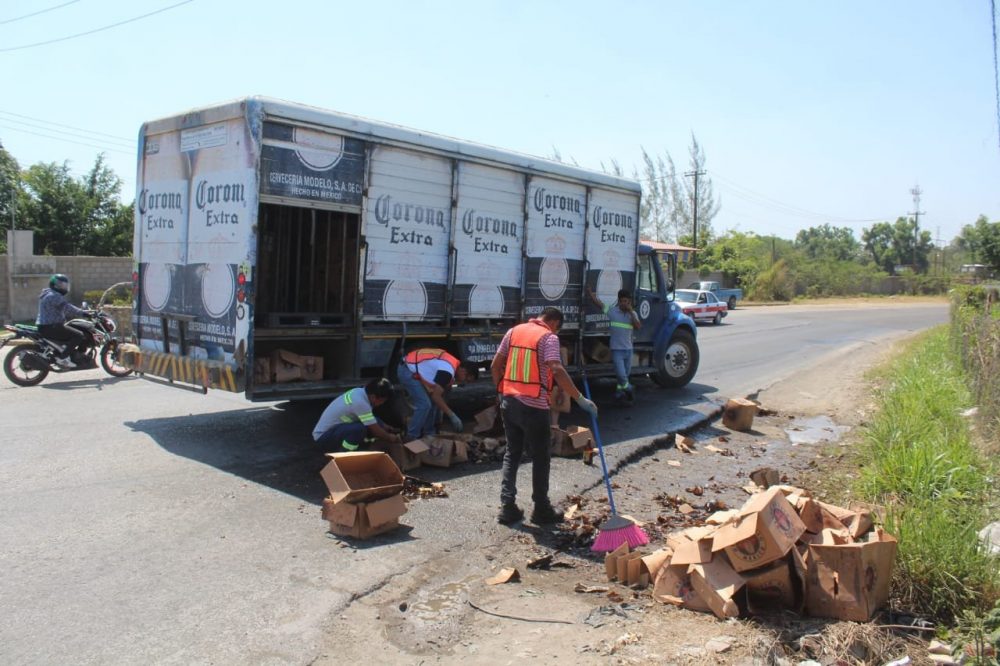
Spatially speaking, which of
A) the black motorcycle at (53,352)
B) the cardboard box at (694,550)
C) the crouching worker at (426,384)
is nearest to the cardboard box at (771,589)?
the cardboard box at (694,550)

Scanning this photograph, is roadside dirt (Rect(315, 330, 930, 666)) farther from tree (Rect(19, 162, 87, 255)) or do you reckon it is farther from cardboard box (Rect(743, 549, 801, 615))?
tree (Rect(19, 162, 87, 255))

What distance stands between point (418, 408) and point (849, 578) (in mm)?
4383

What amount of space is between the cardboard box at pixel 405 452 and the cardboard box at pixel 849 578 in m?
3.52

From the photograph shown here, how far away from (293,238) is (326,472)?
427 centimetres

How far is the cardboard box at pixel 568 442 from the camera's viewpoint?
308 inches

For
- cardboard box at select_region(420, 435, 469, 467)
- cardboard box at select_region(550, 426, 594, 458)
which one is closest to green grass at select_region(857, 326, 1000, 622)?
cardboard box at select_region(550, 426, 594, 458)

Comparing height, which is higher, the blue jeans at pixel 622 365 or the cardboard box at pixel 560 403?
the blue jeans at pixel 622 365

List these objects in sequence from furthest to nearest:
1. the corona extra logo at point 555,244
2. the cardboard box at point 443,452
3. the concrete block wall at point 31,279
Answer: the concrete block wall at point 31,279, the corona extra logo at point 555,244, the cardboard box at point 443,452

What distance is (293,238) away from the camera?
8.94 meters

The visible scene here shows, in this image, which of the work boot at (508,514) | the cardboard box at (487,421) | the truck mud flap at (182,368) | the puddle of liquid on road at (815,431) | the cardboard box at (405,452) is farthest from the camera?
the puddle of liquid on road at (815,431)

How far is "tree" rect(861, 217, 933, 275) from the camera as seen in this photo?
9131cm

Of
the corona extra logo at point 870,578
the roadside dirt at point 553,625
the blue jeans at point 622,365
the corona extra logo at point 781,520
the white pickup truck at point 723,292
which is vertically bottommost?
the roadside dirt at point 553,625

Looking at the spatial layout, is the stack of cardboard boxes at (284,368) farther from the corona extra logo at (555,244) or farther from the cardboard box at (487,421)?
the corona extra logo at (555,244)

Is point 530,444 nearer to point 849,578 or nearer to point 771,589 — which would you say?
point 771,589
